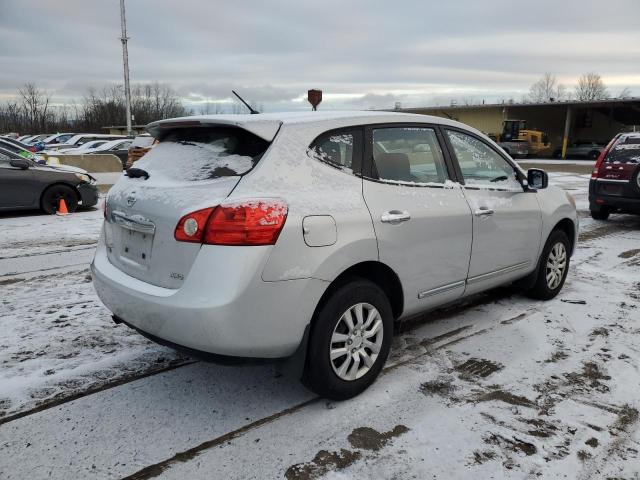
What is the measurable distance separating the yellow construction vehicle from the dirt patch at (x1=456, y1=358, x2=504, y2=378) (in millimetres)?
34755

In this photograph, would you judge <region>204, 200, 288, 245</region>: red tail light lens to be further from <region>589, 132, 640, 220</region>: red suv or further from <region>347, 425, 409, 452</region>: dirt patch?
<region>589, 132, 640, 220</region>: red suv

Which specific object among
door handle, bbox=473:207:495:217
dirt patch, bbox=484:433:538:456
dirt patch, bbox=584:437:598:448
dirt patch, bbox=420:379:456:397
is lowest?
dirt patch, bbox=484:433:538:456

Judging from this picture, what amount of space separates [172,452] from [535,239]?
348 centimetres

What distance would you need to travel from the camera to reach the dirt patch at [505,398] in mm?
3297

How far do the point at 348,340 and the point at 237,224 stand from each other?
101 centimetres

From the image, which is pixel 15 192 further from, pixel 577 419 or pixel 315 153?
pixel 577 419

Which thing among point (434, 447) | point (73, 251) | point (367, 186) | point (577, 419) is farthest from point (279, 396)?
point (73, 251)

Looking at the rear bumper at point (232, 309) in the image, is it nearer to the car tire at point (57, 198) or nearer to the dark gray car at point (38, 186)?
the dark gray car at point (38, 186)

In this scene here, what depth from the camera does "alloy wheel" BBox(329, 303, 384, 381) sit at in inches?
125

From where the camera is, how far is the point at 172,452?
2.81 meters

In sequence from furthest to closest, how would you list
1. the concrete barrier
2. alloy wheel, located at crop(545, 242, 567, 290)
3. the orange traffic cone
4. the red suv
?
the concrete barrier → the orange traffic cone → the red suv → alloy wheel, located at crop(545, 242, 567, 290)

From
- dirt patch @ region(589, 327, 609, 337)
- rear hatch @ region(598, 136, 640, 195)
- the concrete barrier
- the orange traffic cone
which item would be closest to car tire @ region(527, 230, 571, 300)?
dirt patch @ region(589, 327, 609, 337)

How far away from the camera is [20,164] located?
1006 centimetres

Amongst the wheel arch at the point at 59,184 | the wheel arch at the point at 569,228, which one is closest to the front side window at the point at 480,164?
the wheel arch at the point at 569,228
